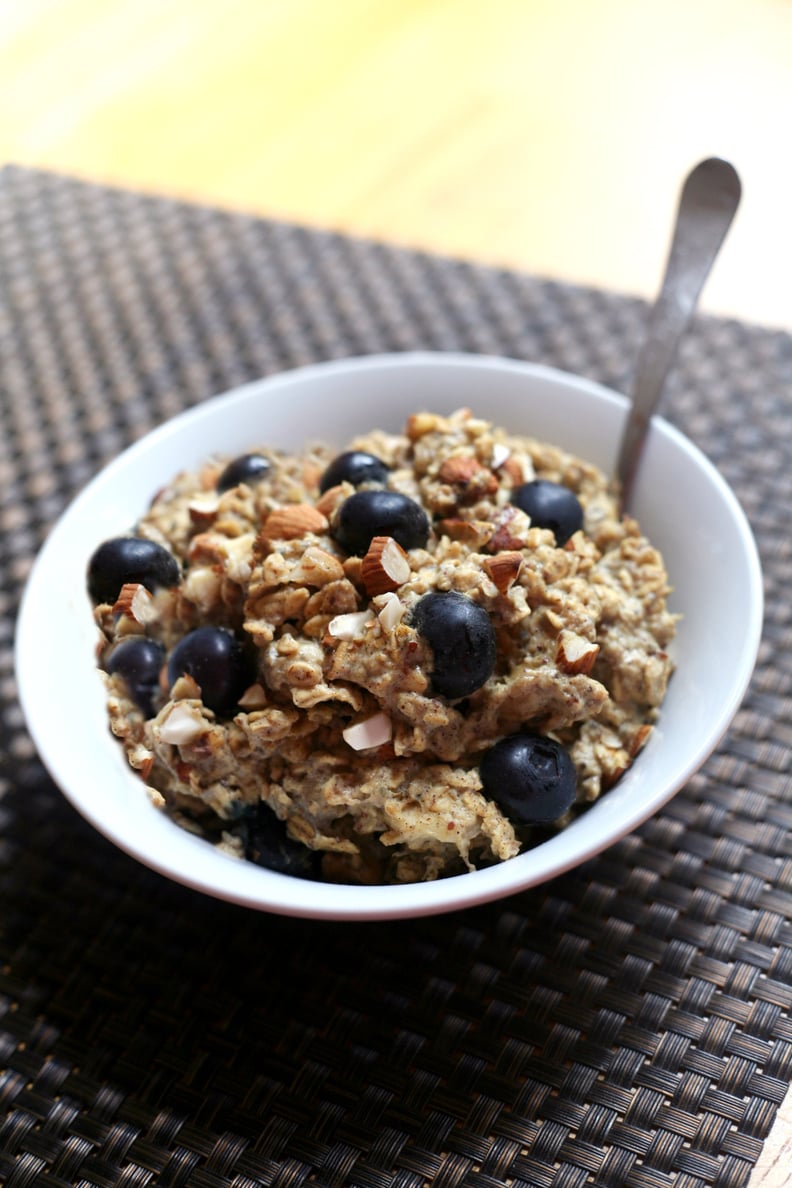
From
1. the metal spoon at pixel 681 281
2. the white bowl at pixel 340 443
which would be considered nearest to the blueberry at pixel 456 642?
the white bowl at pixel 340 443

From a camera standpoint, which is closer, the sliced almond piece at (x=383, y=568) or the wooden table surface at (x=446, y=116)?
the sliced almond piece at (x=383, y=568)

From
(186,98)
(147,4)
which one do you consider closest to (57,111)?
(186,98)

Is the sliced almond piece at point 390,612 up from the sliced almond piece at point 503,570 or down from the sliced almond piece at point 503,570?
down

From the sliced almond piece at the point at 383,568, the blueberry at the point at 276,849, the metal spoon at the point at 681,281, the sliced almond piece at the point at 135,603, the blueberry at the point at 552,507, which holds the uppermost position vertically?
the metal spoon at the point at 681,281

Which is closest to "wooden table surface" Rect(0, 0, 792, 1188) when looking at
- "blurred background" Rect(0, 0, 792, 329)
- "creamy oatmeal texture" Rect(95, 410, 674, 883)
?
"blurred background" Rect(0, 0, 792, 329)

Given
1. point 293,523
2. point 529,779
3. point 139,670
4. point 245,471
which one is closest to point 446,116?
point 245,471

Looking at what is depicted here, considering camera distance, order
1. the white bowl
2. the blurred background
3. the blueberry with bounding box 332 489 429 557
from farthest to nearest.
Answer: the blurred background → the blueberry with bounding box 332 489 429 557 → the white bowl

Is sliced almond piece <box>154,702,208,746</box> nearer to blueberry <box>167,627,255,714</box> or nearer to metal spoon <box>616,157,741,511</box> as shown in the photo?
blueberry <box>167,627,255,714</box>

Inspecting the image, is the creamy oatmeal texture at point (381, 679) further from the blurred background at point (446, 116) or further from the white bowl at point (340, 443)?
the blurred background at point (446, 116)
